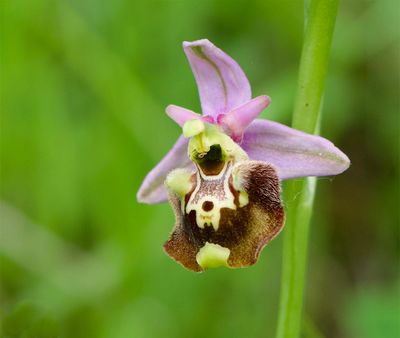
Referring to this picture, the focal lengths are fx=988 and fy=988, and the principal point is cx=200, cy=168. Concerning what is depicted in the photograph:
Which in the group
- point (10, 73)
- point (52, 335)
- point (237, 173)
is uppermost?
point (10, 73)

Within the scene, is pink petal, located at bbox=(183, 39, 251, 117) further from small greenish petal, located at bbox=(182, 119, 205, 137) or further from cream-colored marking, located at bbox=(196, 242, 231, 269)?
cream-colored marking, located at bbox=(196, 242, 231, 269)

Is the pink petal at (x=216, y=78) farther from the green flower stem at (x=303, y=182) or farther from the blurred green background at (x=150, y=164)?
the blurred green background at (x=150, y=164)

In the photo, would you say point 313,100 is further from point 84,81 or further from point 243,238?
point 84,81

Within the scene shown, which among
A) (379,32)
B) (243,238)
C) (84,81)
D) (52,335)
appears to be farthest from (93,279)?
(379,32)

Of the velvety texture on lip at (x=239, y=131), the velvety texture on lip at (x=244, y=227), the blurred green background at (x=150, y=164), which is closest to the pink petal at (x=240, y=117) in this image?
the velvety texture on lip at (x=239, y=131)

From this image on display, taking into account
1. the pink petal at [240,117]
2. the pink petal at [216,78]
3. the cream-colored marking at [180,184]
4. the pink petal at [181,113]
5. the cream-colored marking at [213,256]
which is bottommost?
the cream-colored marking at [213,256]

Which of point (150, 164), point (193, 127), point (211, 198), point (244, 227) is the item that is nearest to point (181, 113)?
point (193, 127)
